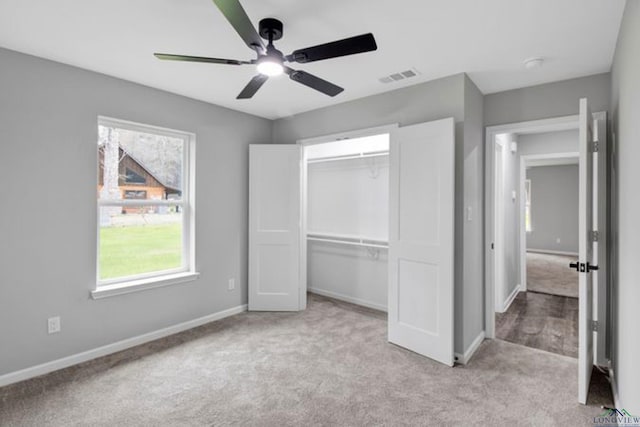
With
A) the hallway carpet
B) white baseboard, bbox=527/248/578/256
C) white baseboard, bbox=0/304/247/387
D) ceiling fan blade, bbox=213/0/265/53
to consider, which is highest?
ceiling fan blade, bbox=213/0/265/53

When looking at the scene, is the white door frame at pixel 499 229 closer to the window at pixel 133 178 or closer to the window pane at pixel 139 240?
the window pane at pixel 139 240

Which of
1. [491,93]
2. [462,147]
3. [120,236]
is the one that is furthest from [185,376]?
[491,93]

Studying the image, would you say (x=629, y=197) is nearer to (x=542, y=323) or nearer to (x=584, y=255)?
(x=584, y=255)

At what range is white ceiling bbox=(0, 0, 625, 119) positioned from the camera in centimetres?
199

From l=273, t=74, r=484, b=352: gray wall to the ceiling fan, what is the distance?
1.15m

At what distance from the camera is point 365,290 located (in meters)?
4.58

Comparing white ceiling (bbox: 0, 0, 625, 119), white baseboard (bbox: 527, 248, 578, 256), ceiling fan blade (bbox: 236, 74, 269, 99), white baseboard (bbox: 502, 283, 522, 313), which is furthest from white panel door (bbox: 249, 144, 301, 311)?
white baseboard (bbox: 527, 248, 578, 256)

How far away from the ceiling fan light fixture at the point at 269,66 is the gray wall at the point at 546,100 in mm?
2353

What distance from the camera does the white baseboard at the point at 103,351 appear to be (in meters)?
2.58

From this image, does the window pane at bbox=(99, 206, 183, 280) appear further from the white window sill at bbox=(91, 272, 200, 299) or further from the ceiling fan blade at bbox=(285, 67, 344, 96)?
the ceiling fan blade at bbox=(285, 67, 344, 96)

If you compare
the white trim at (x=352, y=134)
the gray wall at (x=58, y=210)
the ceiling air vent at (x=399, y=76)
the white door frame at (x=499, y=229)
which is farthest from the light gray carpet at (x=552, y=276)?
the gray wall at (x=58, y=210)

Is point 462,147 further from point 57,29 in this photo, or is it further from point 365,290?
point 57,29

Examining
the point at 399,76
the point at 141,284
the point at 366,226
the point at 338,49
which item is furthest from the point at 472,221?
the point at 141,284

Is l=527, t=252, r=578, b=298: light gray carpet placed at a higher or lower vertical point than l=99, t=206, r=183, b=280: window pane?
lower
